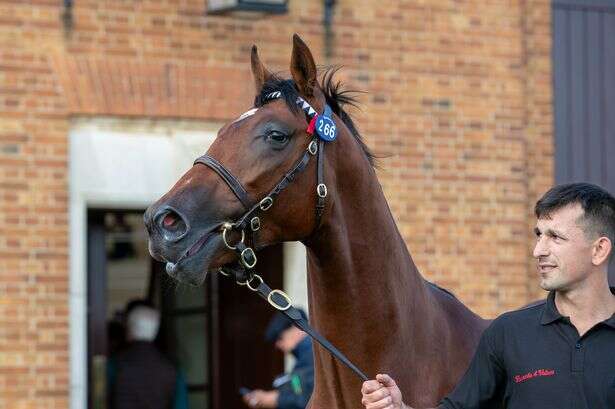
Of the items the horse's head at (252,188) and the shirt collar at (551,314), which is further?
the horse's head at (252,188)

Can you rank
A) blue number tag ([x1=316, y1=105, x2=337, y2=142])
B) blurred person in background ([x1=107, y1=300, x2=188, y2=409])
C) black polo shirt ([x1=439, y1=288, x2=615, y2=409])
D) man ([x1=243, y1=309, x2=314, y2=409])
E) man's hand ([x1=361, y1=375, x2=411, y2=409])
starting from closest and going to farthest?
black polo shirt ([x1=439, y1=288, x2=615, y2=409])
man's hand ([x1=361, y1=375, x2=411, y2=409])
blue number tag ([x1=316, y1=105, x2=337, y2=142])
man ([x1=243, y1=309, x2=314, y2=409])
blurred person in background ([x1=107, y1=300, x2=188, y2=409])

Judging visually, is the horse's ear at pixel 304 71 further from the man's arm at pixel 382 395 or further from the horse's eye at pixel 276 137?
the man's arm at pixel 382 395

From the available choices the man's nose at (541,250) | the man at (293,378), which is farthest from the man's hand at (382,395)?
the man at (293,378)

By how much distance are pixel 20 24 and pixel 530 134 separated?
13.0ft

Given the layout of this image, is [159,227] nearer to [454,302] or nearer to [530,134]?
[454,302]

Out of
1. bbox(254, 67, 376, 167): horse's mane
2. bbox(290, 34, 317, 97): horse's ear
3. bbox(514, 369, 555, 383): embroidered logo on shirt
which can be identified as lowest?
bbox(514, 369, 555, 383): embroidered logo on shirt

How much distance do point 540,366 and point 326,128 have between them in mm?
1231

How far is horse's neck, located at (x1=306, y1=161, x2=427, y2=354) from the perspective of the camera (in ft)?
15.8

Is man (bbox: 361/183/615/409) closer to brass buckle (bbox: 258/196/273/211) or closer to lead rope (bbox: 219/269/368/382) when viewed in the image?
lead rope (bbox: 219/269/368/382)

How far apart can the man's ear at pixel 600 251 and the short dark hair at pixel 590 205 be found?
0.02 metres

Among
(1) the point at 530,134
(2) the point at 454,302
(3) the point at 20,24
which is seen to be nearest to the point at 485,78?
(1) the point at 530,134

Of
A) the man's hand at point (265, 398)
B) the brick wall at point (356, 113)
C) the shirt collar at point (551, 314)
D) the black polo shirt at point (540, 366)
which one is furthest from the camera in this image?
the brick wall at point (356, 113)

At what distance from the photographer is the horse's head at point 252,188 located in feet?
14.6

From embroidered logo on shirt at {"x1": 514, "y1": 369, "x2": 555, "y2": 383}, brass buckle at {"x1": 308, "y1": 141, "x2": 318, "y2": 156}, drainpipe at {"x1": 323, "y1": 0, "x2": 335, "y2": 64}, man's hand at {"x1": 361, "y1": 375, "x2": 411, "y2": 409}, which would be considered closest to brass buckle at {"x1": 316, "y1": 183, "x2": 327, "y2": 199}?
brass buckle at {"x1": 308, "y1": 141, "x2": 318, "y2": 156}
